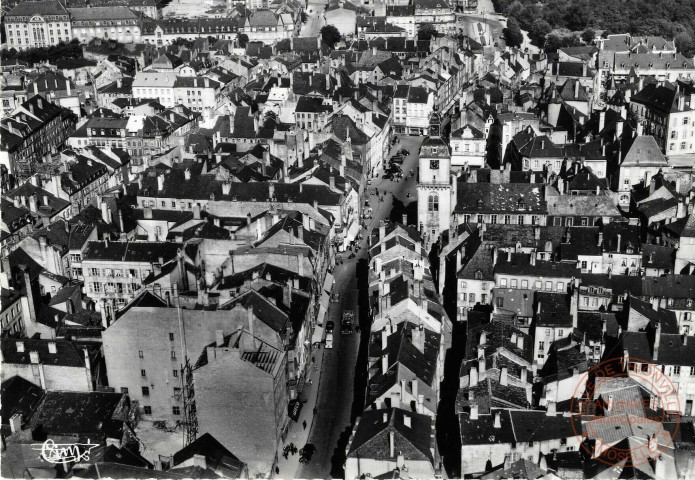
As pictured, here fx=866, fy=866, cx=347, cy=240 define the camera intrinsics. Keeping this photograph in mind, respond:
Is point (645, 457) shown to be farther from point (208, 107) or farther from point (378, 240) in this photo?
point (208, 107)

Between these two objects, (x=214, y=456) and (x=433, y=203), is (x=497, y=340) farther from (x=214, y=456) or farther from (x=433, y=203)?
(x=433, y=203)

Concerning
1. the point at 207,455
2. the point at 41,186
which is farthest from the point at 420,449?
the point at 41,186

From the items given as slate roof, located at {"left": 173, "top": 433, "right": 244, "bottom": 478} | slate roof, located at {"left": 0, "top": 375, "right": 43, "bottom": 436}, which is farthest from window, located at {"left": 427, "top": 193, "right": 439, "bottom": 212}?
slate roof, located at {"left": 0, "top": 375, "right": 43, "bottom": 436}

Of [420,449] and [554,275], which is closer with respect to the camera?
[420,449]

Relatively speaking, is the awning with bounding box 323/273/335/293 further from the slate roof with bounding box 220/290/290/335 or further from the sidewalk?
the slate roof with bounding box 220/290/290/335

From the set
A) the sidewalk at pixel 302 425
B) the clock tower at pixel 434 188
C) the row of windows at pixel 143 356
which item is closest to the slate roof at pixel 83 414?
the row of windows at pixel 143 356

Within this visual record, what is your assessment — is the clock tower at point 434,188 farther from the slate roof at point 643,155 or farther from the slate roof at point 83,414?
the slate roof at point 83,414

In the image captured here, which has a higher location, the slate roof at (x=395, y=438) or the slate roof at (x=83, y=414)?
the slate roof at (x=395, y=438)
